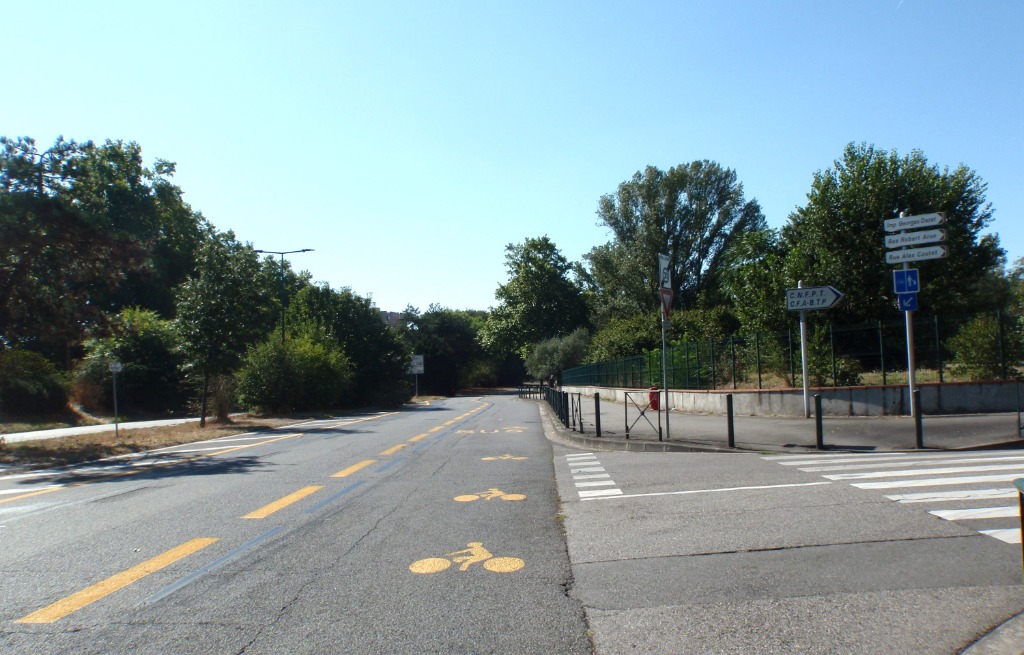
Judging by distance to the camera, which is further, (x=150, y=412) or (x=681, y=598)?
(x=150, y=412)

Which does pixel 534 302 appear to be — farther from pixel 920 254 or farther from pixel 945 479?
pixel 945 479

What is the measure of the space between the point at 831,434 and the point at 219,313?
22.3 metres

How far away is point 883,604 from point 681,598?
1.24m

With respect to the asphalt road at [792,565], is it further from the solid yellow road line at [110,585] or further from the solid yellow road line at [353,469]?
the solid yellow road line at [353,469]

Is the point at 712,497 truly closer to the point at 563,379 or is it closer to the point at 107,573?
the point at 107,573

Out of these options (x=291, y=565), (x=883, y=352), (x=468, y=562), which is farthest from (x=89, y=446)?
(x=883, y=352)

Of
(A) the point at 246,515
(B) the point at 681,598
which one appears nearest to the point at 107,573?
(A) the point at 246,515

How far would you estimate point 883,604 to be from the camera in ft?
15.1

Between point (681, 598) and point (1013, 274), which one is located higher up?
point (1013, 274)

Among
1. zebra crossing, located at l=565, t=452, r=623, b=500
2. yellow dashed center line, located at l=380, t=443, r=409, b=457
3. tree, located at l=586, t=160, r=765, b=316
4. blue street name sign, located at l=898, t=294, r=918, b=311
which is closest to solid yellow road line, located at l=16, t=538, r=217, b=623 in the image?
zebra crossing, located at l=565, t=452, r=623, b=500

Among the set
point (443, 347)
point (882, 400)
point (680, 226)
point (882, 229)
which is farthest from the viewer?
point (443, 347)

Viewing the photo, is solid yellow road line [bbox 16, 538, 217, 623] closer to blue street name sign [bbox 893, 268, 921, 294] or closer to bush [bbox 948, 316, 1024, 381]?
A: blue street name sign [bbox 893, 268, 921, 294]

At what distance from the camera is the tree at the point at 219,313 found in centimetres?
2764

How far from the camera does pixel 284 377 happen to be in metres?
36.2
